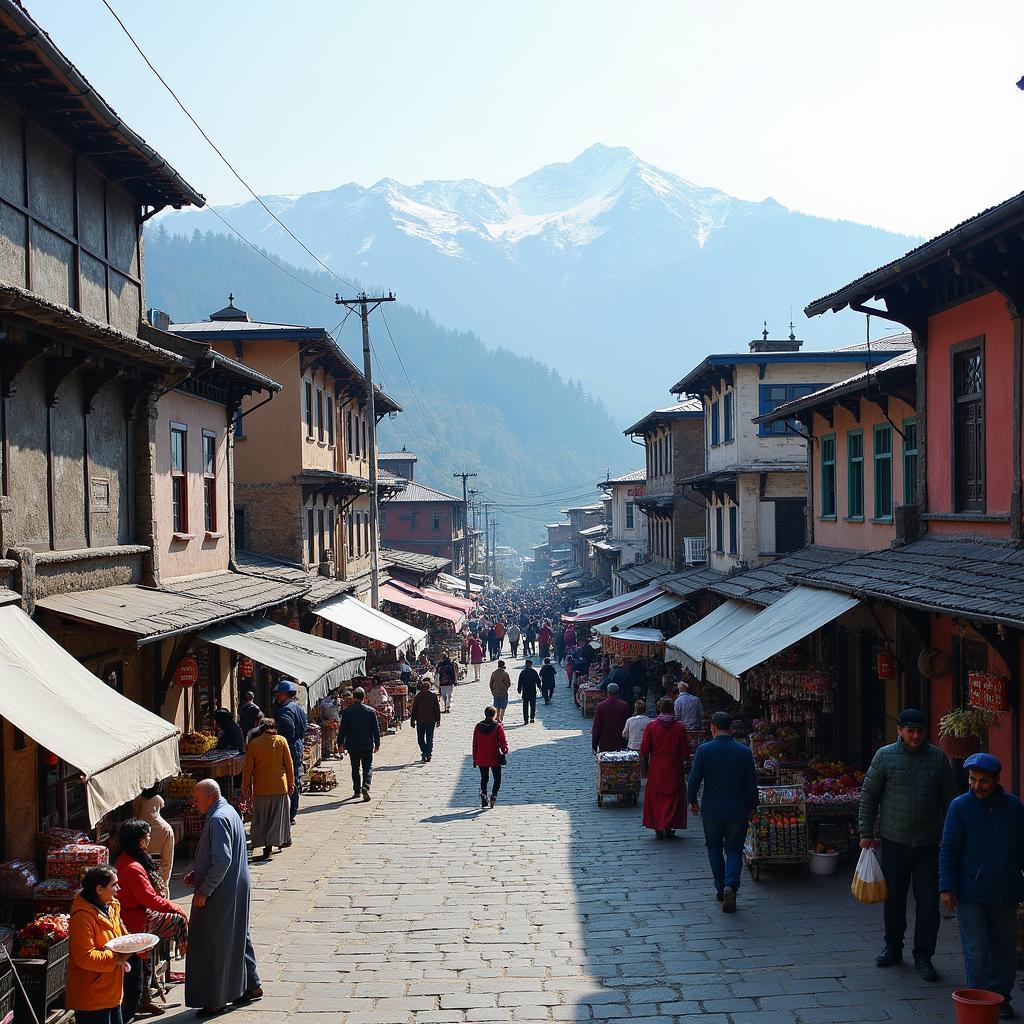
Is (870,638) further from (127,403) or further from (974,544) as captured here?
(127,403)

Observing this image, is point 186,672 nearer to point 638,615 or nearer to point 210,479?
point 210,479

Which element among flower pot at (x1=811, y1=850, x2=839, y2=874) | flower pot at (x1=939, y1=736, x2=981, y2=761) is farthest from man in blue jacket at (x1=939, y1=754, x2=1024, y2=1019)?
flower pot at (x1=811, y1=850, x2=839, y2=874)

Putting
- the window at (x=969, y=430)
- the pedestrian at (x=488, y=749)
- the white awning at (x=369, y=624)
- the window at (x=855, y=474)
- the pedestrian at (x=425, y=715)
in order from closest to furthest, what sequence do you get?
the window at (x=969, y=430)
the pedestrian at (x=488, y=749)
the window at (x=855, y=474)
the pedestrian at (x=425, y=715)
the white awning at (x=369, y=624)

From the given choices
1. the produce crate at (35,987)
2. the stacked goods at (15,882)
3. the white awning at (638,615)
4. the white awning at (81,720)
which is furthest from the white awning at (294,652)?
the white awning at (638,615)

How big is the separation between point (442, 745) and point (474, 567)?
77899 millimetres

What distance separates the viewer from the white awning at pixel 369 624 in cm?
2312

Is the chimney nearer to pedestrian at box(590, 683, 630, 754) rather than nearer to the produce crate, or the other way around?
pedestrian at box(590, 683, 630, 754)

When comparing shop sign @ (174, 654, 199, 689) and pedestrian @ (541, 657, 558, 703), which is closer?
shop sign @ (174, 654, 199, 689)

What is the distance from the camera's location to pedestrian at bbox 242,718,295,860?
1311 centimetres

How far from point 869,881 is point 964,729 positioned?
238cm

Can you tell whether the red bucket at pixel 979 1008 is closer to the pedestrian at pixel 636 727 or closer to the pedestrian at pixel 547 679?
the pedestrian at pixel 636 727

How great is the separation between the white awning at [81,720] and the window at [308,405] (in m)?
18.1

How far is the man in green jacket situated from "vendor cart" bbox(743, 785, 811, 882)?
2620mm

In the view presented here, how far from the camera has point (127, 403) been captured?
14422 millimetres
